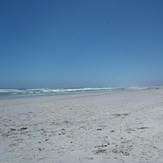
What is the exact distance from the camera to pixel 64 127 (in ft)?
26.6

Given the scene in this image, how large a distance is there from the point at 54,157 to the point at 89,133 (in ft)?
7.08

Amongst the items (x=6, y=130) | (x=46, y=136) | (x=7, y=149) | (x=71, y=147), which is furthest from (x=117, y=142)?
(x=6, y=130)

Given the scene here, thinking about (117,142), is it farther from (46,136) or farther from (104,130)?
(46,136)

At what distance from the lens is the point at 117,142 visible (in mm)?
5879

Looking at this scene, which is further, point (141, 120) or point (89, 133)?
point (141, 120)

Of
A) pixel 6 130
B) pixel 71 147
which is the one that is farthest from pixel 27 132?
pixel 71 147

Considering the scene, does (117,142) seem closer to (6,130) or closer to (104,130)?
(104,130)

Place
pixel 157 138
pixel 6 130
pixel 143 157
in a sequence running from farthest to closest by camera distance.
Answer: pixel 6 130 < pixel 157 138 < pixel 143 157

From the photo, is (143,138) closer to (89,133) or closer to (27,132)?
(89,133)

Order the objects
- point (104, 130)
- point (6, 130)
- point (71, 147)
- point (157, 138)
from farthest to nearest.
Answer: point (6, 130) < point (104, 130) < point (157, 138) < point (71, 147)

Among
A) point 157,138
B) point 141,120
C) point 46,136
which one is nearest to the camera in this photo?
point 157,138

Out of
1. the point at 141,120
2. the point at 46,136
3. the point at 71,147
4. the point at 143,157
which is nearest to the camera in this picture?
the point at 143,157

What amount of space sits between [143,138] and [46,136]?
3022mm

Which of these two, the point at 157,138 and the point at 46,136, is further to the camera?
the point at 46,136
